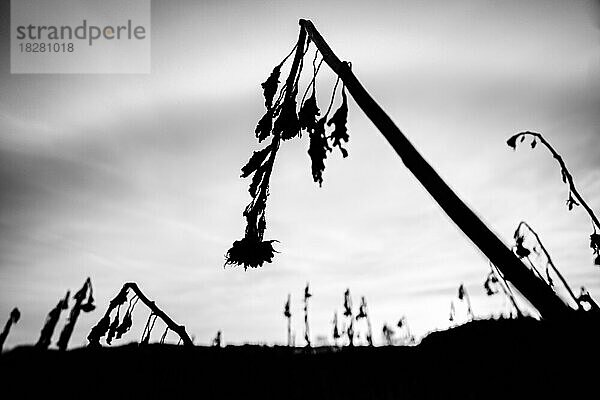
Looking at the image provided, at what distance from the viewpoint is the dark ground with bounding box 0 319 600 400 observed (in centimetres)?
143

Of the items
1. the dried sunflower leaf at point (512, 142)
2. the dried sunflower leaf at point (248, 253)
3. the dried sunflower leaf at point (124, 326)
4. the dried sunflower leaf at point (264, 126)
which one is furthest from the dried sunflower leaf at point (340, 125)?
the dried sunflower leaf at point (124, 326)

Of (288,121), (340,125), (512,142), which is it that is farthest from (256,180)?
(512,142)

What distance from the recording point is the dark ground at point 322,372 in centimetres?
143

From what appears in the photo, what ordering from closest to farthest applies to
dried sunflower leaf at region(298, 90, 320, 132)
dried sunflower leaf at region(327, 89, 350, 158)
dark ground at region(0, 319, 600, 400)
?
1. dark ground at region(0, 319, 600, 400)
2. dried sunflower leaf at region(327, 89, 350, 158)
3. dried sunflower leaf at region(298, 90, 320, 132)

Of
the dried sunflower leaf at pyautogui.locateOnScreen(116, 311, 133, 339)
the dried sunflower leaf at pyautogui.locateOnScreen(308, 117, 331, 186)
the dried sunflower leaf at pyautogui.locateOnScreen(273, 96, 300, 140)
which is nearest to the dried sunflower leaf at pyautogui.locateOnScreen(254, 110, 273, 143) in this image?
the dried sunflower leaf at pyautogui.locateOnScreen(273, 96, 300, 140)

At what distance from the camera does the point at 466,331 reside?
103 inches

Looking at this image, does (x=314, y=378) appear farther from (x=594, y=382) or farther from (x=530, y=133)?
(x=530, y=133)

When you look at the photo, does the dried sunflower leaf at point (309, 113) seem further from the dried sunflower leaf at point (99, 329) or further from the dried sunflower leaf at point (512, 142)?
the dried sunflower leaf at point (99, 329)

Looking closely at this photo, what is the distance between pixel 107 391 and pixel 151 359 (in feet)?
0.75

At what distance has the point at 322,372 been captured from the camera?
164 centimetres

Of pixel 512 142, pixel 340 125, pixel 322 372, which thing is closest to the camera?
pixel 322 372

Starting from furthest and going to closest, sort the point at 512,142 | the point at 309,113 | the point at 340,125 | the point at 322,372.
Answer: the point at 512,142, the point at 309,113, the point at 340,125, the point at 322,372

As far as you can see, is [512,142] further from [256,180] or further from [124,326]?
[124,326]

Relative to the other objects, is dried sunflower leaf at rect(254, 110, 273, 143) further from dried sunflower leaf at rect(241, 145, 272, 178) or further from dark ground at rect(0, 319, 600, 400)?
dark ground at rect(0, 319, 600, 400)
